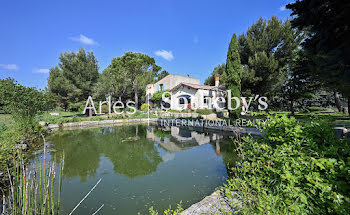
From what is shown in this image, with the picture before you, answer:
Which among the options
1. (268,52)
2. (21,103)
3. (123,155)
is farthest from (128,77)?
(123,155)

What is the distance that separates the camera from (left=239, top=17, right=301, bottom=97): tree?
13547 millimetres

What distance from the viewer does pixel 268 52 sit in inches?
565

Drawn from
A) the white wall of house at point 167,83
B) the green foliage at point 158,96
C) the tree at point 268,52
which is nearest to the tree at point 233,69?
the tree at point 268,52

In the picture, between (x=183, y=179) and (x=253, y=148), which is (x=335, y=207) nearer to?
(x=253, y=148)

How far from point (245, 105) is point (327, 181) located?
16197mm

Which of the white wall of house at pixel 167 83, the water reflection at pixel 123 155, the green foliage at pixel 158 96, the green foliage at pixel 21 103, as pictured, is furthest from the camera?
the white wall of house at pixel 167 83

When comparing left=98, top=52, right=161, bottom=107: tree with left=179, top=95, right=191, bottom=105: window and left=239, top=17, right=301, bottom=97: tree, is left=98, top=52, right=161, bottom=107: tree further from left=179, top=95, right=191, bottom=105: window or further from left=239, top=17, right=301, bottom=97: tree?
left=239, top=17, right=301, bottom=97: tree

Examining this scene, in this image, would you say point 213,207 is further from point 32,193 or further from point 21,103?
point 21,103

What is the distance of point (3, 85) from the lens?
25.0 ft

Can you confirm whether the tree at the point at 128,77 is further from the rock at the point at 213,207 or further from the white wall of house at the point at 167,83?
the rock at the point at 213,207

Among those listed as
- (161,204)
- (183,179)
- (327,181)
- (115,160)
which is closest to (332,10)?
(327,181)

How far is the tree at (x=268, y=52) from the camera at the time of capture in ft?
44.4

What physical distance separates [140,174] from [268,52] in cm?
1580

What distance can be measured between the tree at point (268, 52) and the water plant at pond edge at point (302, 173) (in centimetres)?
1284
